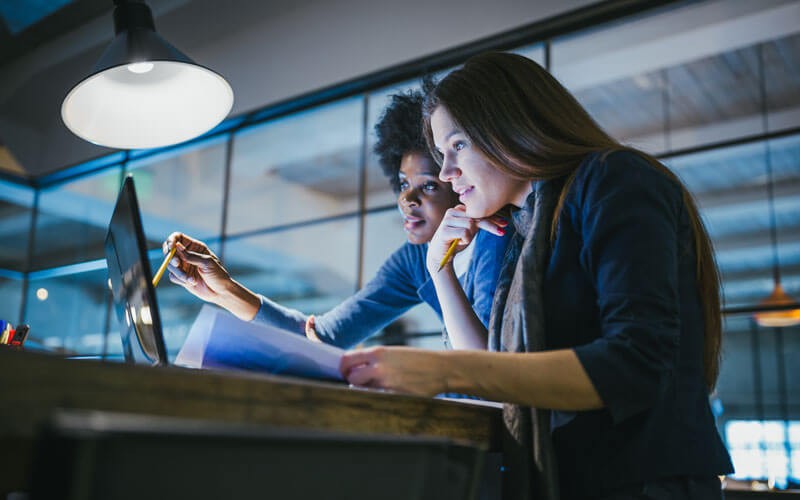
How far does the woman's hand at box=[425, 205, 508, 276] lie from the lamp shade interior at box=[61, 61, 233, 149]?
0.75 m

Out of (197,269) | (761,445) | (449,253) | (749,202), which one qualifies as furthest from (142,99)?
(761,445)

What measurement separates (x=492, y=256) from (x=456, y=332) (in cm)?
16

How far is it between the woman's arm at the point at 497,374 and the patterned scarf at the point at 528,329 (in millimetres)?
77

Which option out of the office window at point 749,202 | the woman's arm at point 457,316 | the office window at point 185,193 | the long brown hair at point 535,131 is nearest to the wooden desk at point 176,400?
the long brown hair at point 535,131

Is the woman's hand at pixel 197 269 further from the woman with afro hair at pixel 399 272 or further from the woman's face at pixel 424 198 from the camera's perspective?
the woman's face at pixel 424 198

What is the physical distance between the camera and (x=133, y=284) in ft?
3.67

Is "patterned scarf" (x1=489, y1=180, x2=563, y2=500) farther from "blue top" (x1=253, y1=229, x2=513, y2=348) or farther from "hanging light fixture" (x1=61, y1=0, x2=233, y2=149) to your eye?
"hanging light fixture" (x1=61, y1=0, x2=233, y2=149)

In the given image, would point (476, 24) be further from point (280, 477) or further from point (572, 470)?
point (280, 477)

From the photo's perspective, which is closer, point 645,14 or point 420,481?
point 420,481

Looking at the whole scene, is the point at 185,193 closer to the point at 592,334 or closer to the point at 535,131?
the point at 535,131

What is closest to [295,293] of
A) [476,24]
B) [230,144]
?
[230,144]

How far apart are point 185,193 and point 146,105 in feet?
26.4

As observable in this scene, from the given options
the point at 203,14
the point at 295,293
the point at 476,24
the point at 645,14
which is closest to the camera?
Answer: the point at 645,14

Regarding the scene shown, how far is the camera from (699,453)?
963 millimetres
